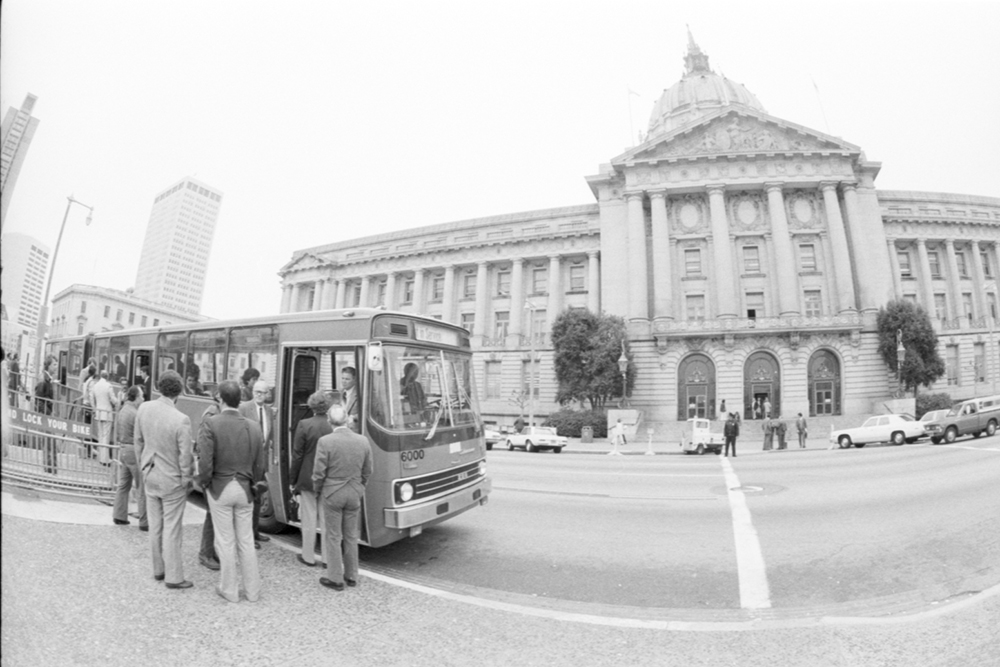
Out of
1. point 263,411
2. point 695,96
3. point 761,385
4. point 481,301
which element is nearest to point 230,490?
point 263,411

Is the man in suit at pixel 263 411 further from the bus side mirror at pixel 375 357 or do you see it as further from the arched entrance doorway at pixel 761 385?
the arched entrance doorway at pixel 761 385

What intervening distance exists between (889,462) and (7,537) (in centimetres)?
1808

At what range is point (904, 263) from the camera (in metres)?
45.5

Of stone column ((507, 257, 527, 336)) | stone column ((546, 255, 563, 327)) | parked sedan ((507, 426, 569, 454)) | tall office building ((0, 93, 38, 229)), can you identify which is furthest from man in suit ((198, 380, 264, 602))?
stone column ((546, 255, 563, 327))

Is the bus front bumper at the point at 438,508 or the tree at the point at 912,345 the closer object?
the bus front bumper at the point at 438,508

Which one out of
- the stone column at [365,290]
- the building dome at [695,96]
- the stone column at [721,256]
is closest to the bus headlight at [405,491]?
the stone column at [721,256]

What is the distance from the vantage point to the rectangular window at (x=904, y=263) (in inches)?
1781

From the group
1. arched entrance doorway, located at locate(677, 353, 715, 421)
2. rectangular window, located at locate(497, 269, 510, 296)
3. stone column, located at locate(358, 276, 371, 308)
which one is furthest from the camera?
stone column, located at locate(358, 276, 371, 308)

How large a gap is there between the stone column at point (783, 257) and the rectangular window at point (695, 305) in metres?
5.73

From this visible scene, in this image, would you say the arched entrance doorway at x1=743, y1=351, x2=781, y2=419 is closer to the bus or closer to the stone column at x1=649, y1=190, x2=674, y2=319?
the stone column at x1=649, y1=190, x2=674, y2=319

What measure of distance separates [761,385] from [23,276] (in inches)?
1669

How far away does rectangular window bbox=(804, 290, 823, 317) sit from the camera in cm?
4175

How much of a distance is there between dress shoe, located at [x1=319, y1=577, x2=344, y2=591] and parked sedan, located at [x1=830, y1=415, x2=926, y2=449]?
81.4 ft

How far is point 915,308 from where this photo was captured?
36.2 meters
